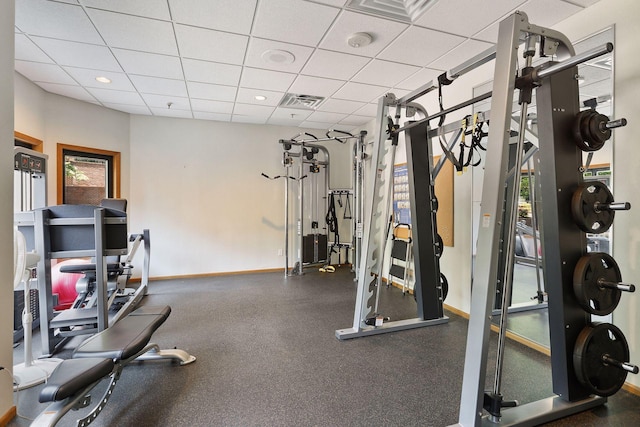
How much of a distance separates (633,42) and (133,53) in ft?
13.9

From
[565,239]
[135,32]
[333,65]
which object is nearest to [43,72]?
[135,32]

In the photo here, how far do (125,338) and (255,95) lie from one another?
3.42m

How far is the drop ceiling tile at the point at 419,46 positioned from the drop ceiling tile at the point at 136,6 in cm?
201

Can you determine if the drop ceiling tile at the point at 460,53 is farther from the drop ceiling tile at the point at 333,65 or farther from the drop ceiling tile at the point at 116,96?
the drop ceiling tile at the point at 116,96

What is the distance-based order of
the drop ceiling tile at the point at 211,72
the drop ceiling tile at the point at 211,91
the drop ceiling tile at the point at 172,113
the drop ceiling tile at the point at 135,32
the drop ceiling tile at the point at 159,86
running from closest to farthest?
the drop ceiling tile at the point at 135,32 < the drop ceiling tile at the point at 211,72 < the drop ceiling tile at the point at 159,86 < the drop ceiling tile at the point at 211,91 < the drop ceiling tile at the point at 172,113

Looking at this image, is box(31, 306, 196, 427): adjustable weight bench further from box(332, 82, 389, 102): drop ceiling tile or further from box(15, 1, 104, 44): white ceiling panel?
box(332, 82, 389, 102): drop ceiling tile

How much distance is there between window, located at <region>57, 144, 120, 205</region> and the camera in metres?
4.59

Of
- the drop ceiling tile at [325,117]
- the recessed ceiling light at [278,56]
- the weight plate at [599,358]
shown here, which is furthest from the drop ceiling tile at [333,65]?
the weight plate at [599,358]

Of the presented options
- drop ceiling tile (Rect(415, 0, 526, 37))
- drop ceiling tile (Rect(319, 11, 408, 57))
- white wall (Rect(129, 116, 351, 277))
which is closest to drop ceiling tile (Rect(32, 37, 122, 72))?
white wall (Rect(129, 116, 351, 277))

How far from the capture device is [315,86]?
403cm

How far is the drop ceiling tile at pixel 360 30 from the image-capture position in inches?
101

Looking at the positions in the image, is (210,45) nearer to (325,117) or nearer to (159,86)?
(159,86)

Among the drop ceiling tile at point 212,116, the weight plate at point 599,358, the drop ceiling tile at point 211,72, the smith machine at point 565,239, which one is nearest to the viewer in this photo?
the smith machine at point 565,239

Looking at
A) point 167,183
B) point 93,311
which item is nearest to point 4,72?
point 93,311
